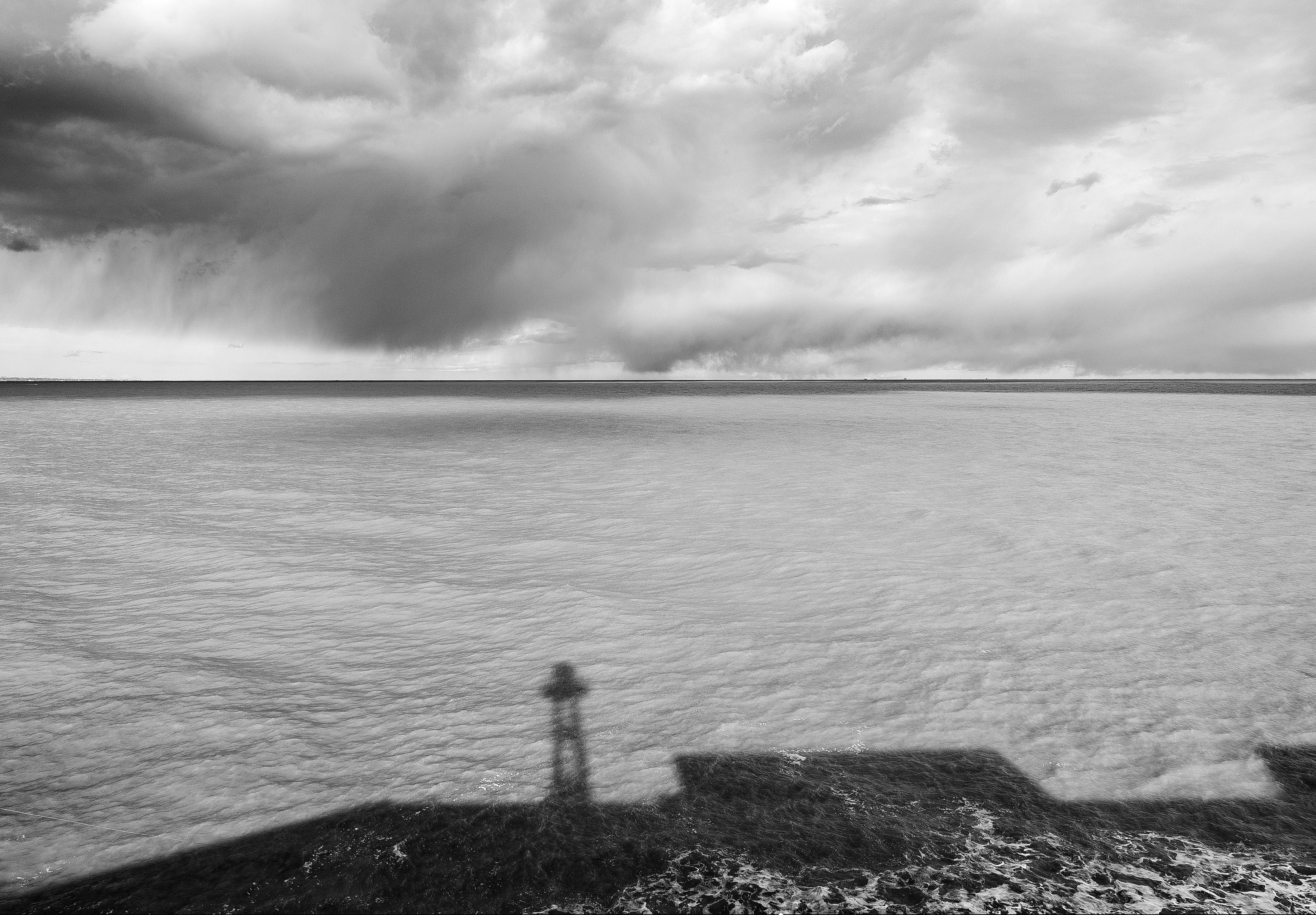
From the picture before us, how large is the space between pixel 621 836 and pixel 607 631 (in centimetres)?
296

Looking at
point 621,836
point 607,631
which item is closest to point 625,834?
point 621,836

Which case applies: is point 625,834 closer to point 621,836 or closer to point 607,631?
point 621,836

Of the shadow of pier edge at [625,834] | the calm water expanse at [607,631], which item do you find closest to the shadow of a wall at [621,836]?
the shadow of pier edge at [625,834]

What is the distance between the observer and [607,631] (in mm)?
6359

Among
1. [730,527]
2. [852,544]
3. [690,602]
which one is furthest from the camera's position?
[730,527]

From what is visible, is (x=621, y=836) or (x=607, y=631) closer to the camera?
(x=621, y=836)

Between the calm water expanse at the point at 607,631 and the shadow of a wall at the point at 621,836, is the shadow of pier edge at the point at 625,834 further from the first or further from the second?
the calm water expanse at the point at 607,631

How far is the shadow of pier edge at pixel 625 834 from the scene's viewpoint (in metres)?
3.06

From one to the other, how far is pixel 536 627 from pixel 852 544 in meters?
4.82

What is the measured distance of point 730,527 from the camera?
10.7 metres

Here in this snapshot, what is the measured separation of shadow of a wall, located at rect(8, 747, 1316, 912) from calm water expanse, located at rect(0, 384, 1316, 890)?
175 mm

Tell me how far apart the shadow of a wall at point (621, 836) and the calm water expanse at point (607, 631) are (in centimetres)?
18

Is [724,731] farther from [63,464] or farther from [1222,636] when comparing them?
[63,464]

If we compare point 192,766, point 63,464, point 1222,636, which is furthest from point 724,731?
point 63,464
